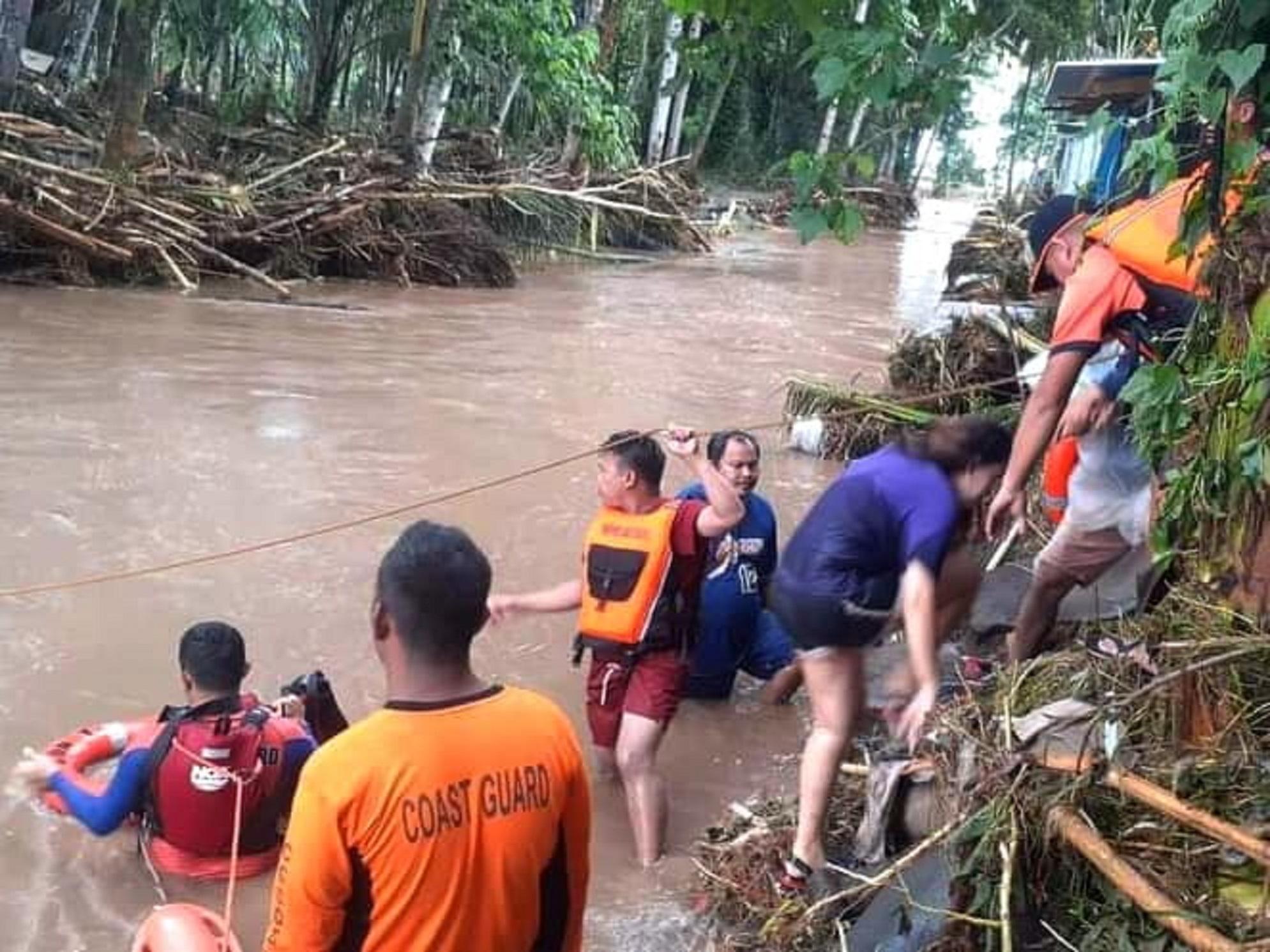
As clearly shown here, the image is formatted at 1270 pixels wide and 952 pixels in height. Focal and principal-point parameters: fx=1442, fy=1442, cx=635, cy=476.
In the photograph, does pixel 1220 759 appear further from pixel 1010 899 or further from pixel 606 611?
pixel 606 611

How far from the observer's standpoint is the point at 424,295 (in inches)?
636

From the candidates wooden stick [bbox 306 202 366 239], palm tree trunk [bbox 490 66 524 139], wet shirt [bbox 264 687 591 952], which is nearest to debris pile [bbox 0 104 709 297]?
wooden stick [bbox 306 202 366 239]

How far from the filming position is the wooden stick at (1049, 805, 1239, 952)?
7.88 feet

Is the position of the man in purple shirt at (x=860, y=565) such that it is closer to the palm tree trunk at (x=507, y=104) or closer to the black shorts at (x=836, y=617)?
the black shorts at (x=836, y=617)

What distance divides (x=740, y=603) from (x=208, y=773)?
220cm

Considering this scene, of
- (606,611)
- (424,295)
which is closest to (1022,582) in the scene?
(606,611)

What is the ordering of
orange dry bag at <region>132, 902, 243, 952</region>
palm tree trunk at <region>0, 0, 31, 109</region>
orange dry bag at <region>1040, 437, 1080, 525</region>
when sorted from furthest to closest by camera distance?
1. palm tree trunk at <region>0, 0, 31, 109</region>
2. orange dry bag at <region>1040, 437, 1080, 525</region>
3. orange dry bag at <region>132, 902, 243, 952</region>

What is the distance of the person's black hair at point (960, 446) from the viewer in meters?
3.85

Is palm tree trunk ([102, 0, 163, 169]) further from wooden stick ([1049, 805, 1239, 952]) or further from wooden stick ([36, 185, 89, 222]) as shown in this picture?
wooden stick ([1049, 805, 1239, 952])

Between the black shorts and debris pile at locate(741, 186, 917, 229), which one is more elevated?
debris pile at locate(741, 186, 917, 229)

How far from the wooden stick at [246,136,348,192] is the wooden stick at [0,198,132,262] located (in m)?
2.12

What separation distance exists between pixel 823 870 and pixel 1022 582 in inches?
107

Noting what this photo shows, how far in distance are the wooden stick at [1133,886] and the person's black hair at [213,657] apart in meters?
2.15

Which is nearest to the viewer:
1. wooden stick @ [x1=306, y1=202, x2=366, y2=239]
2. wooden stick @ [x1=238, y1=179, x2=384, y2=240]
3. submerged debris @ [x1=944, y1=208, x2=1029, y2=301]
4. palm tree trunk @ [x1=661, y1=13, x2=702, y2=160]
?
submerged debris @ [x1=944, y1=208, x2=1029, y2=301]
